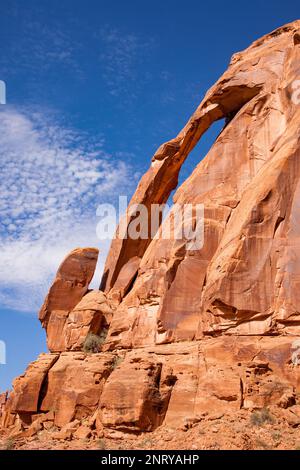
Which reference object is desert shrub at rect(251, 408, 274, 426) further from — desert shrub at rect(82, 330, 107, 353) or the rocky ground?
desert shrub at rect(82, 330, 107, 353)

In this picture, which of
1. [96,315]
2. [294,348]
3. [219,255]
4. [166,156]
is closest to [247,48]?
[166,156]

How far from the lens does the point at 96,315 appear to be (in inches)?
1432

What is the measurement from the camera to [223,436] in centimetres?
1981

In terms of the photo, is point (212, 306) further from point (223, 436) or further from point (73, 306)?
point (73, 306)

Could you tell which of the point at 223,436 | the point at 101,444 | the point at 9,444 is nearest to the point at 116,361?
the point at 101,444

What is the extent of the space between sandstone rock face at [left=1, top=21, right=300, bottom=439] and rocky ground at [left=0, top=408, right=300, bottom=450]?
1.21 ft

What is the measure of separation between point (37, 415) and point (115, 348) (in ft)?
19.1

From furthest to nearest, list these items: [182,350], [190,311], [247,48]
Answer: [247,48]
[190,311]
[182,350]

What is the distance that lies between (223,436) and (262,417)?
1985 mm

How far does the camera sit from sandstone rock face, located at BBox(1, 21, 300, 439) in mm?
22953

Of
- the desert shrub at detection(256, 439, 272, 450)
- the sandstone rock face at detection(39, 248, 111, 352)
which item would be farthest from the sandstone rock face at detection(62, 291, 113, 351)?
the desert shrub at detection(256, 439, 272, 450)

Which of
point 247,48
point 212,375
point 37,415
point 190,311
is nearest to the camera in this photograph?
point 212,375

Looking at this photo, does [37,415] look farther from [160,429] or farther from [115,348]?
[160,429]
